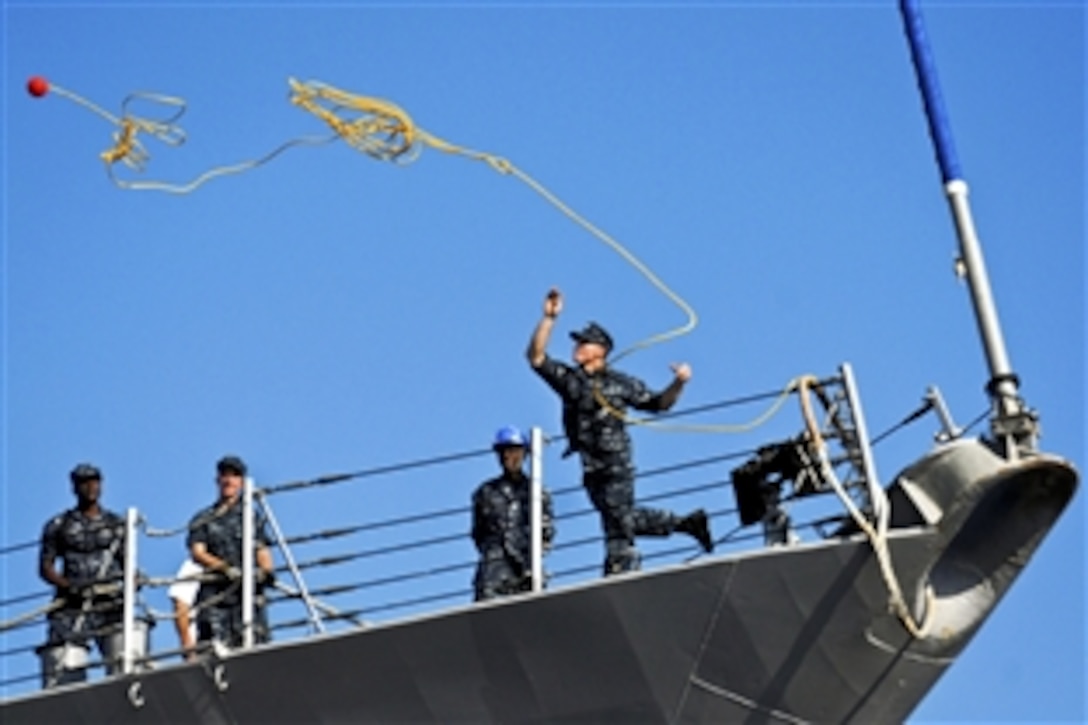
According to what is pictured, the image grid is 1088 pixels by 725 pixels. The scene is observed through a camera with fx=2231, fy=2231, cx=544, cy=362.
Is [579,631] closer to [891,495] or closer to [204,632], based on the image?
[891,495]

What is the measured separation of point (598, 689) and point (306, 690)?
167 cm

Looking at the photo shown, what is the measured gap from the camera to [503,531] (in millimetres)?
12195

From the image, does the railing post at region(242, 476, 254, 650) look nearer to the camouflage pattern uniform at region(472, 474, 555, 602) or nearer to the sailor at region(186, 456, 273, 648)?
the sailor at region(186, 456, 273, 648)

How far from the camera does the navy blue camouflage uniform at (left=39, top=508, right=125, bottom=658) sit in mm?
13195

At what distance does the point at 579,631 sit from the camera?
11578 mm

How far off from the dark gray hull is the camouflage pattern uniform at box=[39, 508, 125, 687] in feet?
4.94

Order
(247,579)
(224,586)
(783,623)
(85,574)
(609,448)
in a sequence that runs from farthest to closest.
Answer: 1. (85,574)
2. (224,586)
3. (247,579)
4. (609,448)
5. (783,623)

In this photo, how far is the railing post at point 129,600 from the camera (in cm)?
1257

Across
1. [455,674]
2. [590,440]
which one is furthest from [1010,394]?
[455,674]

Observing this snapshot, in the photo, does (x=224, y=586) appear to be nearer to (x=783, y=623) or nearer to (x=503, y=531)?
(x=503, y=531)

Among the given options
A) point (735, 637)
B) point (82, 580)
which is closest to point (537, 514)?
point (735, 637)

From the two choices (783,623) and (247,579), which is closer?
(783,623)

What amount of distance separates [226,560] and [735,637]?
325 centimetres

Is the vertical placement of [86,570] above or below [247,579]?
above
